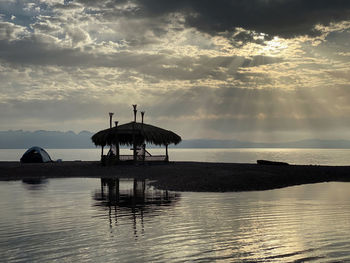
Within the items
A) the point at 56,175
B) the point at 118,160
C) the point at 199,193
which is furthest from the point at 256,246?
the point at 118,160

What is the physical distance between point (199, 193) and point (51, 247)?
12.6m

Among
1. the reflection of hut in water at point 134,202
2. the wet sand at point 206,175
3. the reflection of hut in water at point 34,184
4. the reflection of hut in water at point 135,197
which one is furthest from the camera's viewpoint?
the reflection of hut in water at point 34,184

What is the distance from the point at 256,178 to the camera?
26562 millimetres

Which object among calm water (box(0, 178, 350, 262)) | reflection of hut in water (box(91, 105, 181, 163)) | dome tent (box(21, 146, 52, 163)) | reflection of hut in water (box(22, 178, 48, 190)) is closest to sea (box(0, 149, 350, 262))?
calm water (box(0, 178, 350, 262))

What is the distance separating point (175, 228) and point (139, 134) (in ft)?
104

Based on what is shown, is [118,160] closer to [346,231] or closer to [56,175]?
[56,175]

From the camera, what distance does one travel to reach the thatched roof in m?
42.2

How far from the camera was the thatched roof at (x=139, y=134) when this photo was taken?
42.2 meters

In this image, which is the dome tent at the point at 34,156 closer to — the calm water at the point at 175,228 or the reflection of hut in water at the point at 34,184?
the reflection of hut in water at the point at 34,184

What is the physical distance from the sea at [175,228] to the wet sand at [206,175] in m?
4.29

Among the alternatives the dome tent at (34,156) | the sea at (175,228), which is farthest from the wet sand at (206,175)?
the dome tent at (34,156)

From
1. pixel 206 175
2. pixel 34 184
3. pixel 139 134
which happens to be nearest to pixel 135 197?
A: pixel 206 175

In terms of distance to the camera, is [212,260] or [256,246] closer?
[212,260]

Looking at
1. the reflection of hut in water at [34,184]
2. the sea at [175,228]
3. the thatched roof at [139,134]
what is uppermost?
the thatched roof at [139,134]
